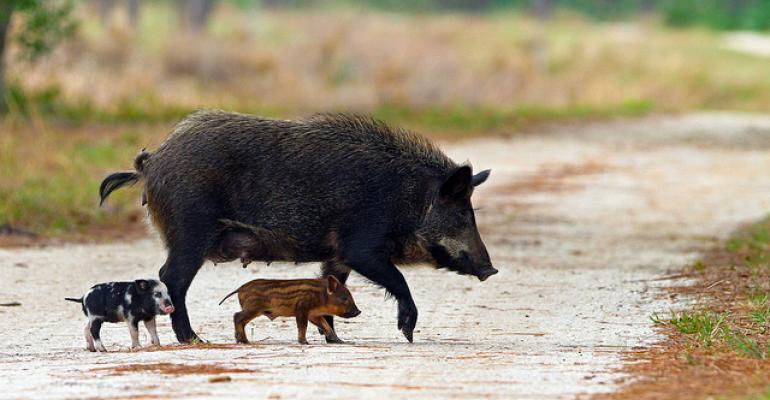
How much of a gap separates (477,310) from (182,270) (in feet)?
7.92

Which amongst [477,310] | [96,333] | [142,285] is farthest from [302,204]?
[477,310]

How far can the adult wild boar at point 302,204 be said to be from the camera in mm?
8719

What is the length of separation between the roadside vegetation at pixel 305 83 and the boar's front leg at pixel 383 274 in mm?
6217

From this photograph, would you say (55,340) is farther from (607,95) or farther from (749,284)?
(607,95)

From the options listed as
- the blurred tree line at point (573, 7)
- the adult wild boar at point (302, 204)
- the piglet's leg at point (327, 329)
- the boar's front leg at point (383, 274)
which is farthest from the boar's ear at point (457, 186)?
the blurred tree line at point (573, 7)

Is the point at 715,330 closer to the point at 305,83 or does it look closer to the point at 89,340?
the point at 89,340

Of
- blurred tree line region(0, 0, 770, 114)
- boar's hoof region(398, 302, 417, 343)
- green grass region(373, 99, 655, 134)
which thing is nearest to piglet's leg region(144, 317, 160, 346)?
boar's hoof region(398, 302, 417, 343)

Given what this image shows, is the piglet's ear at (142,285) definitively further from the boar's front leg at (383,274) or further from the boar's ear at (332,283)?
the boar's front leg at (383,274)

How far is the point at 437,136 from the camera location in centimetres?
2523

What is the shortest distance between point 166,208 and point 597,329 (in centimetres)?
283

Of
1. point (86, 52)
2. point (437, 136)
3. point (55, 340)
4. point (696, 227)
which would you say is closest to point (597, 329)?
point (55, 340)

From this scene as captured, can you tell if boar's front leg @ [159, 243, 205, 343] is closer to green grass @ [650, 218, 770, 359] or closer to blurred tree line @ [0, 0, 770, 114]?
green grass @ [650, 218, 770, 359]

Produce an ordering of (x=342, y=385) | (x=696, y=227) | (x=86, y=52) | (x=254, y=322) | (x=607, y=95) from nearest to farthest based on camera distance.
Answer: (x=342, y=385) < (x=254, y=322) < (x=696, y=227) < (x=86, y=52) < (x=607, y=95)

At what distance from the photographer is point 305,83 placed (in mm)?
31062
